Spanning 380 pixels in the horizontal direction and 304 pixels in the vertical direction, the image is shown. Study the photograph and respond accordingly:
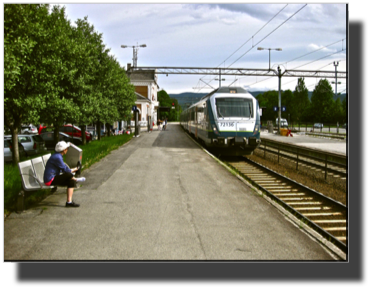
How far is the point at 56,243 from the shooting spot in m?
5.84

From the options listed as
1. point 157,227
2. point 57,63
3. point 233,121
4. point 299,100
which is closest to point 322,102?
point 299,100

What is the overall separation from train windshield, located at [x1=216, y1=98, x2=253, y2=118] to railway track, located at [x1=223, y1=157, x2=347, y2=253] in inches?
199

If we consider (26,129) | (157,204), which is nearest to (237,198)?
(157,204)

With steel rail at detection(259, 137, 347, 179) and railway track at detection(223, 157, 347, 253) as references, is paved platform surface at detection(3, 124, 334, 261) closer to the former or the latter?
railway track at detection(223, 157, 347, 253)

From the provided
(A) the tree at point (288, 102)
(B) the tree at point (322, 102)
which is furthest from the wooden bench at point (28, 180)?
(A) the tree at point (288, 102)

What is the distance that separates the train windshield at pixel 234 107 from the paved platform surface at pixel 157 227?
8.71 meters

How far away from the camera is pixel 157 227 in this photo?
6750 millimetres

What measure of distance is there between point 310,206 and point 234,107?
10.4 meters

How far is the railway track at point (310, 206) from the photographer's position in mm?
7376

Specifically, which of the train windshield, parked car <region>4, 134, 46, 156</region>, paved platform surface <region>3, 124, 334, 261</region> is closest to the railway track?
paved platform surface <region>3, 124, 334, 261</region>

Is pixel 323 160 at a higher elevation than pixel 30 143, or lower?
lower

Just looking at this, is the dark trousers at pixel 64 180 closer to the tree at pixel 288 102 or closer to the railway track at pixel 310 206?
the railway track at pixel 310 206

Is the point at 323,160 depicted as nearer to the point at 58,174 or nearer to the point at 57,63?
the point at 58,174
